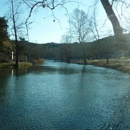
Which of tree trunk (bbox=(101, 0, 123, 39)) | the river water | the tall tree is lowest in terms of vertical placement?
the river water

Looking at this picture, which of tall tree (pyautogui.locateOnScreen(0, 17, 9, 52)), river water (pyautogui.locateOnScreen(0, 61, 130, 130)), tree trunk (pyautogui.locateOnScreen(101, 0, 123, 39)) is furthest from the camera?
tall tree (pyautogui.locateOnScreen(0, 17, 9, 52))

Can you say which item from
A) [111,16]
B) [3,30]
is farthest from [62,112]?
[3,30]

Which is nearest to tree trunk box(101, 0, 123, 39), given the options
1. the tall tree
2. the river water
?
the river water

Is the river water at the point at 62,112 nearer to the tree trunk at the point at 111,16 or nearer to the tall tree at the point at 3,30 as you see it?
the tree trunk at the point at 111,16

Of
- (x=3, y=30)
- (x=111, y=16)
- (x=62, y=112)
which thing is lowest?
(x=62, y=112)

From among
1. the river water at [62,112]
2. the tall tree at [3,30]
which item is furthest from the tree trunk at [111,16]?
the tall tree at [3,30]

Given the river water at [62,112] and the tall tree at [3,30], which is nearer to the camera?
the river water at [62,112]

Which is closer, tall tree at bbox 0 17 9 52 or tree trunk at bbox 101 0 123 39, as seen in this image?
tree trunk at bbox 101 0 123 39

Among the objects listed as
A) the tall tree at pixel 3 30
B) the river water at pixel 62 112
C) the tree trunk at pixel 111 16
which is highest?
the tall tree at pixel 3 30

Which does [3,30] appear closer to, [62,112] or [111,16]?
[62,112]

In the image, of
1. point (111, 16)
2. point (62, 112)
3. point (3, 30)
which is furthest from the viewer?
point (3, 30)

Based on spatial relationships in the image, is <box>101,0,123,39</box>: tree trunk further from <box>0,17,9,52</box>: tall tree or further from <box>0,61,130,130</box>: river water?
<box>0,17,9,52</box>: tall tree

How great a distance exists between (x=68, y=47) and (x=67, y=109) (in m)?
85.6

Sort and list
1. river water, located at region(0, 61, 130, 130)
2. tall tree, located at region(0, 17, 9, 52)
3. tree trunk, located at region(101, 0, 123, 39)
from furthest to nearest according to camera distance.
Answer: tall tree, located at region(0, 17, 9, 52), river water, located at region(0, 61, 130, 130), tree trunk, located at region(101, 0, 123, 39)
